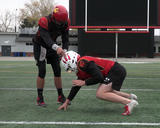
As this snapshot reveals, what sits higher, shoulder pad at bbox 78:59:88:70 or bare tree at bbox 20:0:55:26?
bare tree at bbox 20:0:55:26

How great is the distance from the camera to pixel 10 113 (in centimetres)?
344

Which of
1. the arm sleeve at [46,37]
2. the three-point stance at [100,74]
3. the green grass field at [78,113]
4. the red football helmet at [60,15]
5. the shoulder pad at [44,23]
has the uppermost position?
the red football helmet at [60,15]

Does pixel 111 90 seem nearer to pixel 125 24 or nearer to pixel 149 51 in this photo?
pixel 125 24

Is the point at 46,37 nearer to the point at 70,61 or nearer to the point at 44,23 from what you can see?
the point at 44,23

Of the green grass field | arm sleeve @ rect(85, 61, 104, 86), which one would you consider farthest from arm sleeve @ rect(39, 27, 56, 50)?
the green grass field

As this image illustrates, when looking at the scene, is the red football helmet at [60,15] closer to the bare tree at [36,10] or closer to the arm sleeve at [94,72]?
the arm sleeve at [94,72]

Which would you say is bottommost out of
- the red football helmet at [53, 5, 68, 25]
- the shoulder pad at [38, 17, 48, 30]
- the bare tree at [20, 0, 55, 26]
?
the shoulder pad at [38, 17, 48, 30]

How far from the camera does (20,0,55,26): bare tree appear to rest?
56.5 m

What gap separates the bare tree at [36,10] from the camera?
56531 mm

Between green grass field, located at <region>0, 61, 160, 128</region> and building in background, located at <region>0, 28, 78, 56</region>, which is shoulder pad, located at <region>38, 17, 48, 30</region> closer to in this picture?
green grass field, located at <region>0, 61, 160, 128</region>

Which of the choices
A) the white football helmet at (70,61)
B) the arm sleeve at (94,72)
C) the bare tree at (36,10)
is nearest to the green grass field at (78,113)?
the arm sleeve at (94,72)

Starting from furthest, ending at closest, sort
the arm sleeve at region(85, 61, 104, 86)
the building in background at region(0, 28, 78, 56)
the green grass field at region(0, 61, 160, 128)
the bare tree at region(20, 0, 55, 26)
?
1. the bare tree at region(20, 0, 55, 26)
2. the building in background at region(0, 28, 78, 56)
3. the arm sleeve at region(85, 61, 104, 86)
4. the green grass field at region(0, 61, 160, 128)

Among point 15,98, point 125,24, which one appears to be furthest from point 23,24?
point 15,98

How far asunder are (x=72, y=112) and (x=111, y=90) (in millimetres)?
618
